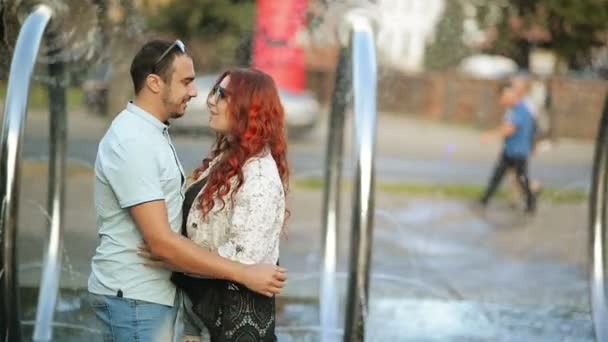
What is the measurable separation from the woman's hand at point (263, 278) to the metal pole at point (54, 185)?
117 inches

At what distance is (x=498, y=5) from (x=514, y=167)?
23.6 ft

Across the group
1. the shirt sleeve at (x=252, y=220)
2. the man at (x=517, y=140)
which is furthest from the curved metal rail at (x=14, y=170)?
the man at (x=517, y=140)

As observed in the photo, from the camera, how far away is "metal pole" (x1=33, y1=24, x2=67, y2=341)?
19.7ft

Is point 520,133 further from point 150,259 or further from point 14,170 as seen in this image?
point 150,259

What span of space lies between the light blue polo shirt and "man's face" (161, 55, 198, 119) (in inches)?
2.5

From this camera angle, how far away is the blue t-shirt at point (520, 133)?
12.3 meters

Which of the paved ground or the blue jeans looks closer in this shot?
the blue jeans

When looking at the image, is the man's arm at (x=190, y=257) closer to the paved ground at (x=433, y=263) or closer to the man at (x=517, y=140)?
the paved ground at (x=433, y=263)

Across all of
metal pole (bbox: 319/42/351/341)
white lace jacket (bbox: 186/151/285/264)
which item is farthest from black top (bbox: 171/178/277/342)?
metal pole (bbox: 319/42/351/341)

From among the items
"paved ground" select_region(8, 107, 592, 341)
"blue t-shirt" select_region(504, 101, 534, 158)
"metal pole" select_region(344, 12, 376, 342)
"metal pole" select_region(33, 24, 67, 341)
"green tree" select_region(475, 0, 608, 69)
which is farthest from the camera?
"green tree" select_region(475, 0, 608, 69)

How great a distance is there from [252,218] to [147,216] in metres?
0.29

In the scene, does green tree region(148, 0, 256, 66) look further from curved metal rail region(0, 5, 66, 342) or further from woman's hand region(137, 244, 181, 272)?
woman's hand region(137, 244, 181, 272)

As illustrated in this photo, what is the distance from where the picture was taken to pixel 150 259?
123 inches

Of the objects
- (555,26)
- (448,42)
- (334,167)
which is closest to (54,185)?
(334,167)
